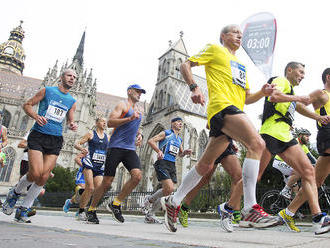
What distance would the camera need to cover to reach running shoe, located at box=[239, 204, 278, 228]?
241 centimetres

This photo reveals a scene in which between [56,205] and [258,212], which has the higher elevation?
[258,212]

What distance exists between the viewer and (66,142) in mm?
45094

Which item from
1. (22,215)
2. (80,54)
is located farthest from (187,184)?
(80,54)

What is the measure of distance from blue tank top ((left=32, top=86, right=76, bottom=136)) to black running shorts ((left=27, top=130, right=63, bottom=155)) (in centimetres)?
6

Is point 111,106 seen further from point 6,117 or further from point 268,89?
point 268,89

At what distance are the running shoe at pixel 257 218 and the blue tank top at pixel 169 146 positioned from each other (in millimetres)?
3833

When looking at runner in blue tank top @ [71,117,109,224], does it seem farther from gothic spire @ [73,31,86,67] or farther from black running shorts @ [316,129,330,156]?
gothic spire @ [73,31,86,67]

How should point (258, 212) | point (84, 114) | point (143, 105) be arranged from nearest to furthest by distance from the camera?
point (258, 212), point (84, 114), point (143, 105)

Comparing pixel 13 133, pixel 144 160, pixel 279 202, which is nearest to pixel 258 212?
pixel 279 202

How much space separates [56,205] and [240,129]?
1911cm

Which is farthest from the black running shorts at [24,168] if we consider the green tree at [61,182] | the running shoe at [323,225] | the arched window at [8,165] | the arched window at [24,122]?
the arched window at [24,122]

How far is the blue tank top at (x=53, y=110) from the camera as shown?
418 cm

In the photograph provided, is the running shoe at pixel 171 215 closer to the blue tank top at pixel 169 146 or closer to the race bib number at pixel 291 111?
the race bib number at pixel 291 111

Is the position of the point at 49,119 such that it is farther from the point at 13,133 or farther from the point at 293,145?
the point at 13,133
